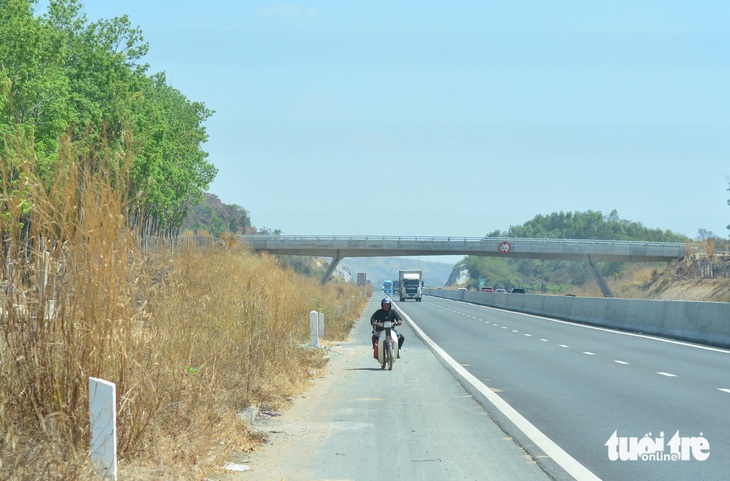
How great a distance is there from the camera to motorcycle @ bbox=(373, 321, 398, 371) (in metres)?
20.5

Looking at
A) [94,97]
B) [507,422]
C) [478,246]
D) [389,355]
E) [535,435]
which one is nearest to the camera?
[535,435]

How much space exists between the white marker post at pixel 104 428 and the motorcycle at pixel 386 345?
1328 centimetres

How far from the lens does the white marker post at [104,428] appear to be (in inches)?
284

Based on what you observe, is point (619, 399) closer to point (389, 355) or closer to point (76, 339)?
point (389, 355)

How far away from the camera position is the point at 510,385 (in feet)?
56.2

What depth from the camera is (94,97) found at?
55219mm

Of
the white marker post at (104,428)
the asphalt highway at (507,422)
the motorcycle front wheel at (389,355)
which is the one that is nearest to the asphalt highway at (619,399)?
the asphalt highway at (507,422)

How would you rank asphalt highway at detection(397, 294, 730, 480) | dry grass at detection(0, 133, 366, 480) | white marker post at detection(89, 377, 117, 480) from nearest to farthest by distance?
1. white marker post at detection(89, 377, 117, 480)
2. dry grass at detection(0, 133, 366, 480)
3. asphalt highway at detection(397, 294, 730, 480)

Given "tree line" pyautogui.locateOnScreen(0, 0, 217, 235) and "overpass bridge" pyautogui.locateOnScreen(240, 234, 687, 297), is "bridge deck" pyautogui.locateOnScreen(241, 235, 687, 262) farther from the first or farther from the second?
"tree line" pyautogui.locateOnScreen(0, 0, 217, 235)

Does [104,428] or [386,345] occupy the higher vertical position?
[104,428]

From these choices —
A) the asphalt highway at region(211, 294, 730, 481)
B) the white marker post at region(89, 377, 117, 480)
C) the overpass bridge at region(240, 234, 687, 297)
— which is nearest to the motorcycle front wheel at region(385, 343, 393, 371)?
the asphalt highway at region(211, 294, 730, 481)

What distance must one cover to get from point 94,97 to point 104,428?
5030cm

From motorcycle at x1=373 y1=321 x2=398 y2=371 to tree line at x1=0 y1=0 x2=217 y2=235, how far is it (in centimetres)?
603

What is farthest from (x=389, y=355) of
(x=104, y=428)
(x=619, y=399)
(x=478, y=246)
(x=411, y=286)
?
(x=411, y=286)
